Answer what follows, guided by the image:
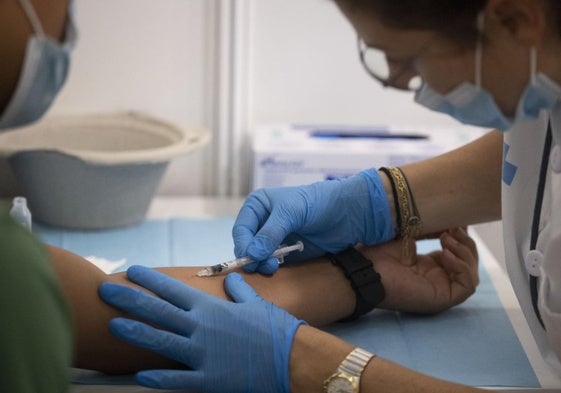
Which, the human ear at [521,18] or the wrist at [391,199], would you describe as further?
the wrist at [391,199]

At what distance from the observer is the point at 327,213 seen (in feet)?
5.22

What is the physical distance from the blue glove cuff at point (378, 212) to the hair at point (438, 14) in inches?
20.8

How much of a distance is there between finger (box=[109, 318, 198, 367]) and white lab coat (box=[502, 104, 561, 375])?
518mm

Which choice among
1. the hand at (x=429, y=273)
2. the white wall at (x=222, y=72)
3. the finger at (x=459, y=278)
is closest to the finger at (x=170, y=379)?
the hand at (x=429, y=273)

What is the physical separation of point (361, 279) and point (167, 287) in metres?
0.40

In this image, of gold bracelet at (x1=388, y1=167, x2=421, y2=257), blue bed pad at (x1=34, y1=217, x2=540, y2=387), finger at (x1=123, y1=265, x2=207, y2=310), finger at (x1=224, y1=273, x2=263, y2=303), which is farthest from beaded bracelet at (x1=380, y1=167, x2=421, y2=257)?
finger at (x1=123, y1=265, x2=207, y2=310)

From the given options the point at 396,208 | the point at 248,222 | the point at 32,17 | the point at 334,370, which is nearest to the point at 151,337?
the point at 334,370

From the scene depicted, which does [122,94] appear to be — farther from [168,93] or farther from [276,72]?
[276,72]

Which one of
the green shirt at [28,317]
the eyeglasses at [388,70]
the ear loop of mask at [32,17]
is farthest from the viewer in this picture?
the eyeglasses at [388,70]

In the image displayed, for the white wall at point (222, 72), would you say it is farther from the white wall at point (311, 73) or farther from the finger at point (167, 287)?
the finger at point (167, 287)

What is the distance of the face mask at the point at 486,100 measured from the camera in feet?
3.78

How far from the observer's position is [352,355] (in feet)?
4.13

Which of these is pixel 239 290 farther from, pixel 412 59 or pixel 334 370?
pixel 412 59

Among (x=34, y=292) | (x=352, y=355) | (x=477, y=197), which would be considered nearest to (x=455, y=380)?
(x=352, y=355)
